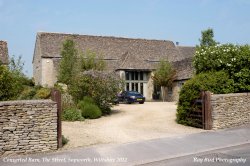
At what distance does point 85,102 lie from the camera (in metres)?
19.6

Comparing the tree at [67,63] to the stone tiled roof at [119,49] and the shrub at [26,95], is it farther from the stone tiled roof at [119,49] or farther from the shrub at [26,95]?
the shrub at [26,95]

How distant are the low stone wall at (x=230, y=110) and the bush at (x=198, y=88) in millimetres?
976

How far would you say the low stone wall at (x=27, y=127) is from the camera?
10891 millimetres

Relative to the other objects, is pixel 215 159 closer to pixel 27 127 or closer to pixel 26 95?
pixel 27 127

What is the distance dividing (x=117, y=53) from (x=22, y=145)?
34.3 m

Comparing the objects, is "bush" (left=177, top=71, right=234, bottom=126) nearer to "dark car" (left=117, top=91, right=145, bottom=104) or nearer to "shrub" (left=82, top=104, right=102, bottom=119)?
"shrub" (left=82, top=104, right=102, bottom=119)

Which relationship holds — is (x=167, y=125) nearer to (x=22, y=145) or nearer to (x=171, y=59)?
(x=22, y=145)

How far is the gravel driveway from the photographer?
43.3ft

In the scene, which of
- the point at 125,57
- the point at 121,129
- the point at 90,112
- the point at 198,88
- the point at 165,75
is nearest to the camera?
the point at 121,129

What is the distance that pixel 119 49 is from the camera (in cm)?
4575

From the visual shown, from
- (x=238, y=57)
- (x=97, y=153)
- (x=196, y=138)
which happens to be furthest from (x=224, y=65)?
(x=97, y=153)

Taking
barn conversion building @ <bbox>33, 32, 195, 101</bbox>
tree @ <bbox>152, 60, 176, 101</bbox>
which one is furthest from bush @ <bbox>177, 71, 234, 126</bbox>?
tree @ <bbox>152, 60, 176, 101</bbox>

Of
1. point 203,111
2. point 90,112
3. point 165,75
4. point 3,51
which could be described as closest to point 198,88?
point 203,111

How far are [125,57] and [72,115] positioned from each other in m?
22.7
